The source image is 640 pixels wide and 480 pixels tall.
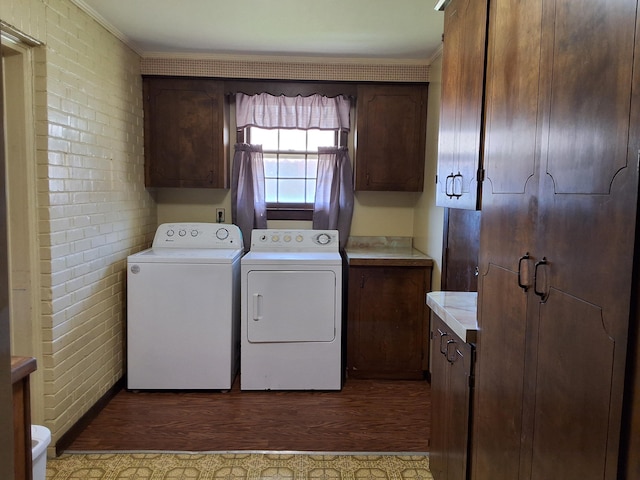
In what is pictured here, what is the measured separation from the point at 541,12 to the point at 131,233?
116 inches

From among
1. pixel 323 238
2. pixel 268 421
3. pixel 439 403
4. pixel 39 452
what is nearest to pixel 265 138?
pixel 323 238

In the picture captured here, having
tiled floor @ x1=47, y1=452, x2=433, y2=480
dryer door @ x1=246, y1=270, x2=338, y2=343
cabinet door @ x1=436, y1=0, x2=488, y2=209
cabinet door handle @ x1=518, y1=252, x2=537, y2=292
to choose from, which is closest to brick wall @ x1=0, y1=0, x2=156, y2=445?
tiled floor @ x1=47, y1=452, x2=433, y2=480

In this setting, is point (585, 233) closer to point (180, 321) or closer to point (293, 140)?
point (180, 321)

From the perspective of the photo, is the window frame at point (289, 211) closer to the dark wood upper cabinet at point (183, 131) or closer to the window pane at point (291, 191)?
the window pane at point (291, 191)

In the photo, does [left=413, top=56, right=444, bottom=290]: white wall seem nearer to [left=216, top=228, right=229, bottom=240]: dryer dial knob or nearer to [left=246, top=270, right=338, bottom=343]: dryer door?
[left=246, top=270, right=338, bottom=343]: dryer door

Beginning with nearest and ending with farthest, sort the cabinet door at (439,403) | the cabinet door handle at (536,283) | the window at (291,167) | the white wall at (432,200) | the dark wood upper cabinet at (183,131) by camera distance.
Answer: the cabinet door handle at (536,283), the cabinet door at (439,403), the white wall at (432,200), the dark wood upper cabinet at (183,131), the window at (291,167)

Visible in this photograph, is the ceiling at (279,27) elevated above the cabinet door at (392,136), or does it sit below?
above

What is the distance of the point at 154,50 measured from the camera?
343 centimetres

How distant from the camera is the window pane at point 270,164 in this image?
395cm

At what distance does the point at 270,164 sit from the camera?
3.96 m

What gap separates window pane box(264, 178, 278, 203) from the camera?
13.0 feet

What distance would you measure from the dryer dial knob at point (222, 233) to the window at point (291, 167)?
475mm

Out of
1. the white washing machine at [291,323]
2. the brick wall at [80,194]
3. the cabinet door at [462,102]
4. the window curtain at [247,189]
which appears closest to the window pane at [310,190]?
the window curtain at [247,189]

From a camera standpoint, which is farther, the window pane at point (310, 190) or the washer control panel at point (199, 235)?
the window pane at point (310, 190)
